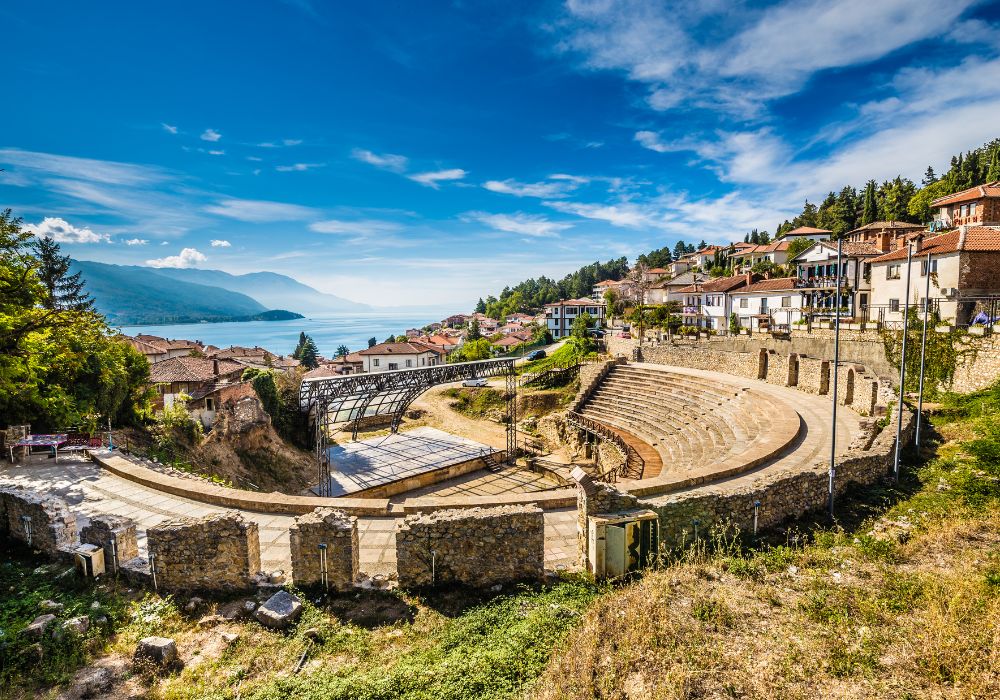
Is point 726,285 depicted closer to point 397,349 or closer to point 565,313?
point 565,313

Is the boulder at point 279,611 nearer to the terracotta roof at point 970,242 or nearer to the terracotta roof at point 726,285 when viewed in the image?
the terracotta roof at point 970,242

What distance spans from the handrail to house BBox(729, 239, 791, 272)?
42709mm

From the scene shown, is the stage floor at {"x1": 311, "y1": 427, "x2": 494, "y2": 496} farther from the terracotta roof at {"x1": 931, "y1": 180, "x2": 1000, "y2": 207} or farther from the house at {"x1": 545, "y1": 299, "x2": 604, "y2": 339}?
the house at {"x1": 545, "y1": 299, "x2": 604, "y2": 339}

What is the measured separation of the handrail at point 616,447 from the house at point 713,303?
75.9ft

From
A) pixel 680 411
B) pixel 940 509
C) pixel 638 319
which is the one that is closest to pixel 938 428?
pixel 940 509

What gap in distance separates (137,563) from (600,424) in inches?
942

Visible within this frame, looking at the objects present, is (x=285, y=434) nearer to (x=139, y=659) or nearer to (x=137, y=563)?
(x=137, y=563)

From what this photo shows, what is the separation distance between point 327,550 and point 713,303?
50.6m

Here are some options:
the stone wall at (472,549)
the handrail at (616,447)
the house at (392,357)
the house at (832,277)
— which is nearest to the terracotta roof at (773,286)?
the house at (832,277)

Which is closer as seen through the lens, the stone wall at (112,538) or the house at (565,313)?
the stone wall at (112,538)

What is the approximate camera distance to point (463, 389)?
4459cm

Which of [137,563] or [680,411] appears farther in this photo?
[680,411]

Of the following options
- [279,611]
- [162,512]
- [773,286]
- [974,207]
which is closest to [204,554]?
[279,611]

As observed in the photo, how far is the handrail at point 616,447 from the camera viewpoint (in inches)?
846
